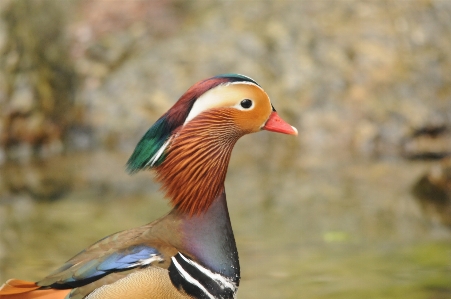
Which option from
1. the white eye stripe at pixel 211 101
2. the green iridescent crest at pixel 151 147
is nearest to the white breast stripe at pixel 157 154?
the green iridescent crest at pixel 151 147

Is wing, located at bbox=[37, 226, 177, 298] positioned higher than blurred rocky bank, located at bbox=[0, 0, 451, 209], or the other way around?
blurred rocky bank, located at bbox=[0, 0, 451, 209]

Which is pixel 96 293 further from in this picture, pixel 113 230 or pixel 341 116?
pixel 341 116

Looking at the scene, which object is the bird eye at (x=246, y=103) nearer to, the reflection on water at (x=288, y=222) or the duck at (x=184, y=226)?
the duck at (x=184, y=226)

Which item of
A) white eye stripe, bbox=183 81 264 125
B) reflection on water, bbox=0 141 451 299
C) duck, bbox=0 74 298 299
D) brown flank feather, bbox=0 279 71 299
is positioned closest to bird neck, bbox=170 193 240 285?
duck, bbox=0 74 298 299

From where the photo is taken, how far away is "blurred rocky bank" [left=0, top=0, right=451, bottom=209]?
8.30m

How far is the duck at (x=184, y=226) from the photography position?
2438 mm

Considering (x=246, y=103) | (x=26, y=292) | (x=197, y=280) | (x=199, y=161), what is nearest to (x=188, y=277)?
(x=197, y=280)

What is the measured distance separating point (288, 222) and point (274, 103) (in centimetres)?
346

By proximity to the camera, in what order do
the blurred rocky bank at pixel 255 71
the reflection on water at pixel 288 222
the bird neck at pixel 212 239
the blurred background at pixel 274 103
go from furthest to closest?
1. the blurred rocky bank at pixel 255 71
2. the blurred background at pixel 274 103
3. the reflection on water at pixel 288 222
4. the bird neck at pixel 212 239

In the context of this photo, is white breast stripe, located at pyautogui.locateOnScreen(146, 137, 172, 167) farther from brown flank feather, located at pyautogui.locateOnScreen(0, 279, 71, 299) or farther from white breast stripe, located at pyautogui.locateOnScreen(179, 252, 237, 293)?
brown flank feather, located at pyautogui.locateOnScreen(0, 279, 71, 299)

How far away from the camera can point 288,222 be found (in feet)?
17.5

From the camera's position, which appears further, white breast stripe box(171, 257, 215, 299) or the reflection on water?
the reflection on water

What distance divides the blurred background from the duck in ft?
6.63

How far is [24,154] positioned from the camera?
27.1 feet
